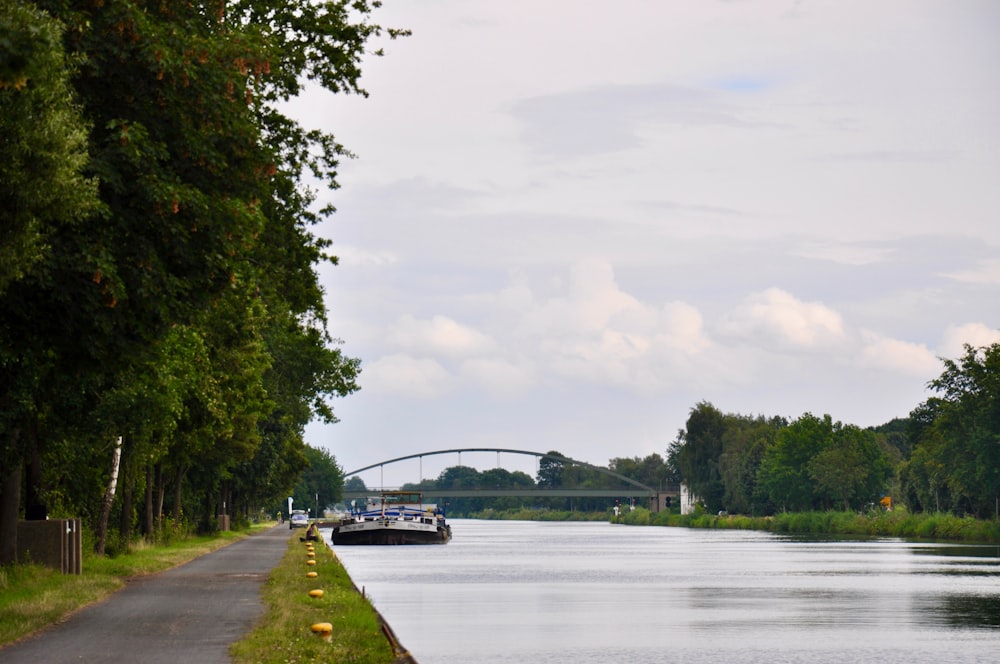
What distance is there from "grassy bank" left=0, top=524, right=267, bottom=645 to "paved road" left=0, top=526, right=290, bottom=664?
304 millimetres

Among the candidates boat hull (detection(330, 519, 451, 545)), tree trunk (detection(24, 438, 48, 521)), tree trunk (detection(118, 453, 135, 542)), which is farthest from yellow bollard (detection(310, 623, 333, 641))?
boat hull (detection(330, 519, 451, 545))

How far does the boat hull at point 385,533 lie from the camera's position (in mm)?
97125

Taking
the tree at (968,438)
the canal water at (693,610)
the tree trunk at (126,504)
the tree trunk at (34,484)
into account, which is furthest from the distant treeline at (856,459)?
the tree trunk at (34,484)

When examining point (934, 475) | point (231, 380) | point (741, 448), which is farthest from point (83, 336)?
point (741, 448)

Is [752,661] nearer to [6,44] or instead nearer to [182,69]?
[182,69]

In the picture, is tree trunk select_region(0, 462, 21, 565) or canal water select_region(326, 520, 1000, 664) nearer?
canal water select_region(326, 520, 1000, 664)

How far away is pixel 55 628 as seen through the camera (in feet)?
75.4

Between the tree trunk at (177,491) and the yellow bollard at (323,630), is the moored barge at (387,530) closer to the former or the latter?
the tree trunk at (177,491)

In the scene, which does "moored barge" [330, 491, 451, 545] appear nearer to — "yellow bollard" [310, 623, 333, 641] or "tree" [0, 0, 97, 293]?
"yellow bollard" [310, 623, 333, 641]

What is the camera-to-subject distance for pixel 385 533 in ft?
322

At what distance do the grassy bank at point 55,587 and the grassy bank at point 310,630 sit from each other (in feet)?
11.0

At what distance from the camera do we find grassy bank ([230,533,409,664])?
1919 centimetres

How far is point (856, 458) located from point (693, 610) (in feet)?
371

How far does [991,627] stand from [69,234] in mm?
18882
